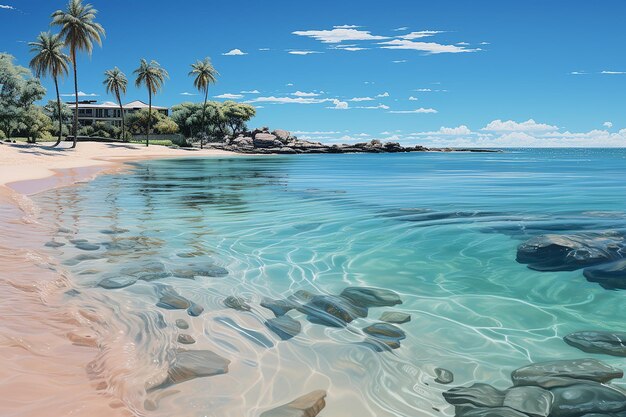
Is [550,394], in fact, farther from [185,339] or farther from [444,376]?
[185,339]

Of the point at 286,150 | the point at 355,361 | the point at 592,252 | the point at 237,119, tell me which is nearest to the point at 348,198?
the point at 592,252

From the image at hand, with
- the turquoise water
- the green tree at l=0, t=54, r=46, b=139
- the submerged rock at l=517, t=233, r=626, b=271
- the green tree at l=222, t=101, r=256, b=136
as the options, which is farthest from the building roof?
the submerged rock at l=517, t=233, r=626, b=271

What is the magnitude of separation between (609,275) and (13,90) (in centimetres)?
5778

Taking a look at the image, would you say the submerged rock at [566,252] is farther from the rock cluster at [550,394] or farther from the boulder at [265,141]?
the boulder at [265,141]

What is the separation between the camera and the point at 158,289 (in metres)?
6.34

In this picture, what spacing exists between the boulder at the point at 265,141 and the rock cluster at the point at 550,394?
294 feet

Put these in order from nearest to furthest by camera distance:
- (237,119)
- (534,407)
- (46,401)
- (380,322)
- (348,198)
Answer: (46,401) → (534,407) → (380,322) → (348,198) → (237,119)

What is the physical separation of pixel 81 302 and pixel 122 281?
96 cm

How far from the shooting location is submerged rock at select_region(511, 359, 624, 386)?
4.13m

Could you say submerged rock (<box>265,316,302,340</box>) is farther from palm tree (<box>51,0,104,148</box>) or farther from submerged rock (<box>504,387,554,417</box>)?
palm tree (<box>51,0,104,148</box>)

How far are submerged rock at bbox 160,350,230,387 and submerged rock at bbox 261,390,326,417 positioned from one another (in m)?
0.75

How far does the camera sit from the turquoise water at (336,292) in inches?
158

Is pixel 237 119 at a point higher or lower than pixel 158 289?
higher

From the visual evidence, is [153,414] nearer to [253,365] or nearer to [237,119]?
[253,365]
